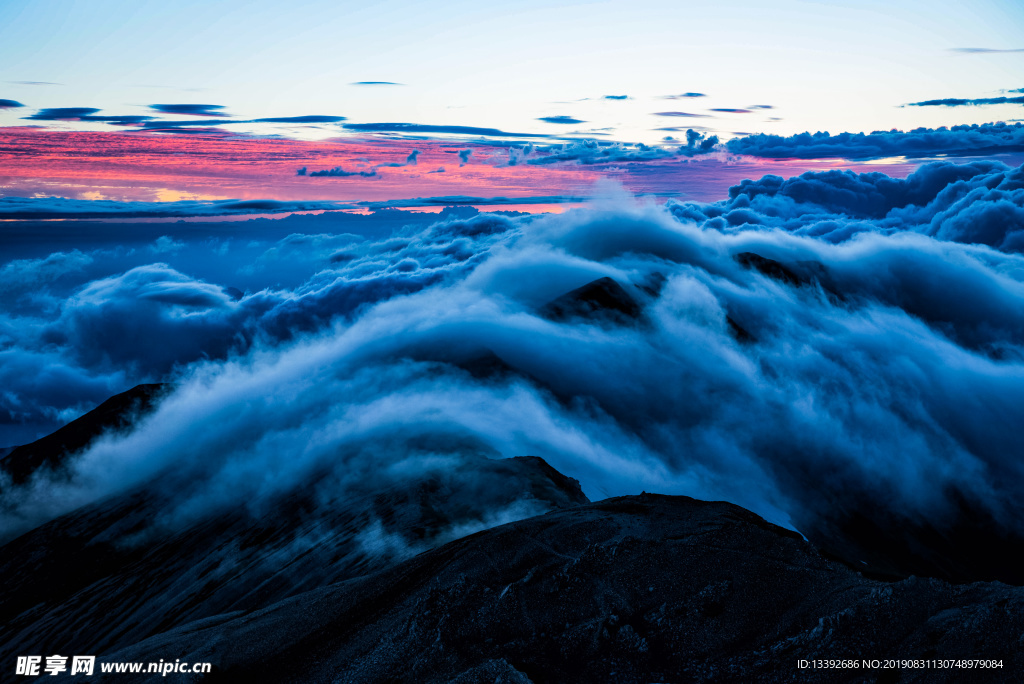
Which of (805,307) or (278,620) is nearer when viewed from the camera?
(278,620)

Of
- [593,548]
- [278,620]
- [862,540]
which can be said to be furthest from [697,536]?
[862,540]

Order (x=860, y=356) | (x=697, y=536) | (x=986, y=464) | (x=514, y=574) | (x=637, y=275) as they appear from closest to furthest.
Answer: (x=514, y=574) → (x=697, y=536) → (x=986, y=464) → (x=860, y=356) → (x=637, y=275)

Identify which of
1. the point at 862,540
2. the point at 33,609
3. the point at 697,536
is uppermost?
the point at 697,536

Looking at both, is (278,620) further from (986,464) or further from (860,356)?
(860,356)

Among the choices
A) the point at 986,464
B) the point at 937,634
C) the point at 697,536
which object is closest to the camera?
the point at 937,634

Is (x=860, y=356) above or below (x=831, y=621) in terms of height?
below

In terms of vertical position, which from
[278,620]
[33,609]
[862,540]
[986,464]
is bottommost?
[986,464]

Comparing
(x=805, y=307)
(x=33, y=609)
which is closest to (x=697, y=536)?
(x=33, y=609)

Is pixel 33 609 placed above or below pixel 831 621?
below

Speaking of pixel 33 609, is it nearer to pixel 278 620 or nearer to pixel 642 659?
pixel 278 620
